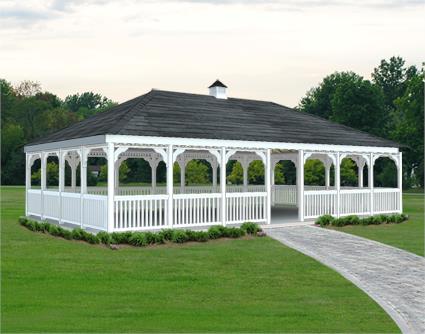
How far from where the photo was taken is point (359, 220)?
2216 cm

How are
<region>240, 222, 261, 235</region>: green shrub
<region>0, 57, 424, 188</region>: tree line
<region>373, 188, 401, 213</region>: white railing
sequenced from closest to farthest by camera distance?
<region>240, 222, 261, 235</region>: green shrub → <region>373, 188, 401, 213</region>: white railing → <region>0, 57, 424, 188</region>: tree line

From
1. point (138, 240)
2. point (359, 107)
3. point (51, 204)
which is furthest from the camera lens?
point (359, 107)

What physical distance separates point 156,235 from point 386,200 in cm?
1279

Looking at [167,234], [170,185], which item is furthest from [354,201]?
[167,234]

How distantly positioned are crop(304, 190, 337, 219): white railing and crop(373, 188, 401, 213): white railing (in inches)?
110

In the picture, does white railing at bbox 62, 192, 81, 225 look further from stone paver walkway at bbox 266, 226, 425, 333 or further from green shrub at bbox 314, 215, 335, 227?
green shrub at bbox 314, 215, 335, 227

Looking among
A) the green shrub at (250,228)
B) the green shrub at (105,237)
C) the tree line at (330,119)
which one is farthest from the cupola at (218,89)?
the tree line at (330,119)

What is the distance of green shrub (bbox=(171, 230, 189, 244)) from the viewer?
16.9 meters

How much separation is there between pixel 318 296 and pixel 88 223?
9.95 metres

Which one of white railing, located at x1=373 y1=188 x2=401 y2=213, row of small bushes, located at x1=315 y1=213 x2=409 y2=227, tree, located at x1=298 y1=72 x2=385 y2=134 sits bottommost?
row of small bushes, located at x1=315 y1=213 x2=409 y2=227

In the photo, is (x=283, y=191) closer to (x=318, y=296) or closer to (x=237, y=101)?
(x=237, y=101)

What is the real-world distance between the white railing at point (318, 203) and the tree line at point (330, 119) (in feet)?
54.5

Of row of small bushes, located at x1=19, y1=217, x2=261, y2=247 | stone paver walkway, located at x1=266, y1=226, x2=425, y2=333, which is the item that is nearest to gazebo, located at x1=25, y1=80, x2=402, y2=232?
row of small bushes, located at x1=19, y1=217, x2=261, y2=247

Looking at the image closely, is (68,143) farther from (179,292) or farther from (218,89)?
(179,292)
